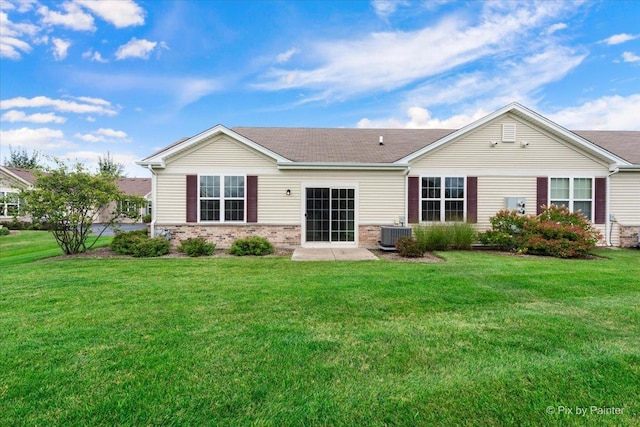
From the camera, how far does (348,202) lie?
1121 centimetres

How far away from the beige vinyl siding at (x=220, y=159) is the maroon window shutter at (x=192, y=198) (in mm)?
295

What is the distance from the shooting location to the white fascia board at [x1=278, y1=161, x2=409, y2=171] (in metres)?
10.7

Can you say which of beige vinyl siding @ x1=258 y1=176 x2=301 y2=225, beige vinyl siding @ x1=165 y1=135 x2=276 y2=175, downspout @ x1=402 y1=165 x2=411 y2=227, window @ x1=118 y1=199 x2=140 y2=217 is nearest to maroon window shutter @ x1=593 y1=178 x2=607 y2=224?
downspout @ x1=402 y1=165 x2=411 y2=227

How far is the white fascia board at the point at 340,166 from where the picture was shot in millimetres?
10734

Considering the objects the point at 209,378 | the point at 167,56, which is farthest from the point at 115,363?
the point at 167,56

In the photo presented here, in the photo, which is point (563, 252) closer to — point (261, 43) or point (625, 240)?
point (625, 240)

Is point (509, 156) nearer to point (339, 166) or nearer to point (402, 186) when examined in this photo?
point (402, 186)

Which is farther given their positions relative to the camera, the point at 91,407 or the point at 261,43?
the point at 261,43

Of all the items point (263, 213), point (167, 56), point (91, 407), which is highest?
point (167, 56)

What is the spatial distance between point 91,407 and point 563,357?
4334 millimetres

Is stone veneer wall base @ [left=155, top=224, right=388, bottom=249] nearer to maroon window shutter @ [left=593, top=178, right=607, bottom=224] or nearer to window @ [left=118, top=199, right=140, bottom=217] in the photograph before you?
window @ [left=118, top=199, right=140, bottom=217]

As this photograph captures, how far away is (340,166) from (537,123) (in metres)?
7.75

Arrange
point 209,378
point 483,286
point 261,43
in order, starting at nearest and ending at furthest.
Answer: point 209,378, point 483,286, point 261,43

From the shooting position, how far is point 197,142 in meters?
10.7
